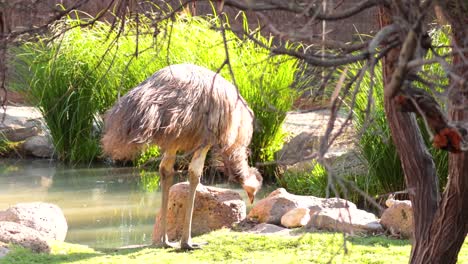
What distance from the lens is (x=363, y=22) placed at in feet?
47.0

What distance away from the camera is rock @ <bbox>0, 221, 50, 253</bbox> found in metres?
5.62

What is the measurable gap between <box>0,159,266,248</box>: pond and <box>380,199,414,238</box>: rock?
6.28 ft

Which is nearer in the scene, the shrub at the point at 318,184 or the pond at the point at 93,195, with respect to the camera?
the pond at the point at 93,195

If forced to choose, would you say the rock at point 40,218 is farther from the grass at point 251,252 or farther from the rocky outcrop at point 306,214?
the rocky outcrop at point 306,214

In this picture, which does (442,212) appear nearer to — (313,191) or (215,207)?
(215,207)

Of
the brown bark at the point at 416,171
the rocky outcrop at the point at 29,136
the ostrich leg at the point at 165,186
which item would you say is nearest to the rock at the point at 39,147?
the rocky outcrop at the point at 29,136

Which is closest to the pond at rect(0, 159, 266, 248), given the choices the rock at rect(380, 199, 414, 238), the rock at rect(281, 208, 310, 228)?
the rock at rect(281, 208, 310, 228)

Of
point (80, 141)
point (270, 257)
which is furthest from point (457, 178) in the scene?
point (80, 141)

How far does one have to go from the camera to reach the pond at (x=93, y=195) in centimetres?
733

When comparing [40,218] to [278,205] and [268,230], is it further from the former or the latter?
[278,205]

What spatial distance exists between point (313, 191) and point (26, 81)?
4.43 m

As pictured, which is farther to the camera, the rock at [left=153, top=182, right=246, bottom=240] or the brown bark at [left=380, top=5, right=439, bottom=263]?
the rock at [left=153, top=182, right=246, bottom=240]

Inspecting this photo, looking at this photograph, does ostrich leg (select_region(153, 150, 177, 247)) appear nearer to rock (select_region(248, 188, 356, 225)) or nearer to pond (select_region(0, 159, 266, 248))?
pond (select_region(0, 159, 266, 248))

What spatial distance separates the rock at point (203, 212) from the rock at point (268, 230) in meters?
0.20
